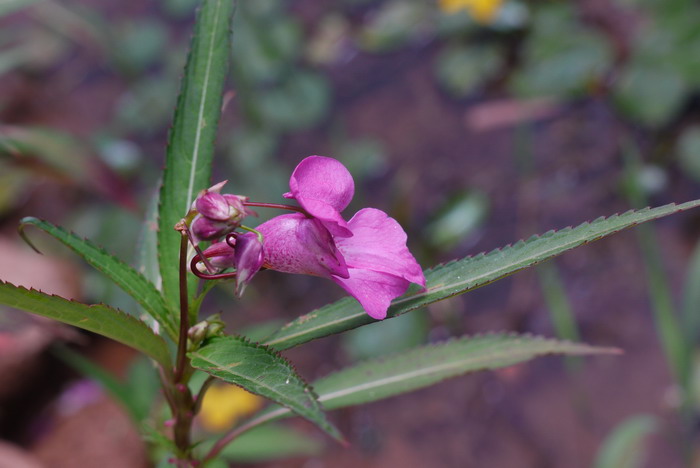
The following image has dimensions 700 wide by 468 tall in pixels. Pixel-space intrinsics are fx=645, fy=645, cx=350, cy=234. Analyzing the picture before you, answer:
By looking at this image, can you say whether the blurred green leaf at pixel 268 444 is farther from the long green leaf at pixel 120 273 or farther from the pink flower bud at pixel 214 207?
the pink flower bud at pixel 214 207

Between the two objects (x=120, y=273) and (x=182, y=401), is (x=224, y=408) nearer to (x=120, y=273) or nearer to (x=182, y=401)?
(x=182, y=401)

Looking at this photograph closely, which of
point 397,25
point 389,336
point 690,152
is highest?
point 397,25

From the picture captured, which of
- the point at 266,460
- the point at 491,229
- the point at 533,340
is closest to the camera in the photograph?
the point at 533,340

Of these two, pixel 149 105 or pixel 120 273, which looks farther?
pixel 149 105

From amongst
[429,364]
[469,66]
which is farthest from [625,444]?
[469,66]

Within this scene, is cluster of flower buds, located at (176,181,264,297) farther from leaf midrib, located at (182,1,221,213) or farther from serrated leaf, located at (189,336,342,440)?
leaf midrib, located at (182,1,221,213)

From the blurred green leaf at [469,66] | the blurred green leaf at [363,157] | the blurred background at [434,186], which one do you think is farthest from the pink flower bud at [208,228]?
the blurred green leaf at [469,66]

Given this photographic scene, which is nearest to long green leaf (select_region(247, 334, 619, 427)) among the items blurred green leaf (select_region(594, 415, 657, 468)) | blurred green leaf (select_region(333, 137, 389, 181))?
blurred green leaf (select_region(594, 415, 657, 468))

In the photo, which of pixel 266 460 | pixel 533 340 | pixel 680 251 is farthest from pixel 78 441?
pixel 680 251

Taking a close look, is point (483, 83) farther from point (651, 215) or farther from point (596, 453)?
point (651, 215)
